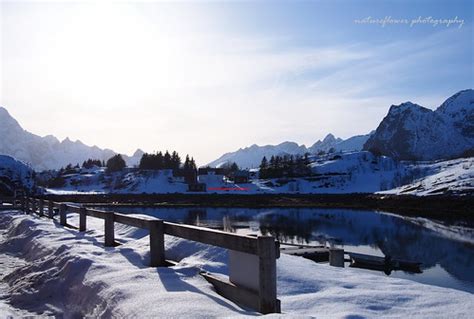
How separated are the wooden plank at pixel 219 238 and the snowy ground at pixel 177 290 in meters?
0.73

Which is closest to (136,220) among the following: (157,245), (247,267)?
(157,245)

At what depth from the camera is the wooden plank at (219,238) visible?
5.51 metres

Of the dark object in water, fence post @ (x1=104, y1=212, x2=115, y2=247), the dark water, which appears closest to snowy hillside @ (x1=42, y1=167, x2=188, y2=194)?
the dark water

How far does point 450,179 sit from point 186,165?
105 metres

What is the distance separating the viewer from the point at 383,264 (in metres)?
27.0

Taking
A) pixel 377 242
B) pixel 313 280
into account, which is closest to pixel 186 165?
pixel 377 242

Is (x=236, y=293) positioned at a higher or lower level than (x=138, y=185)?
higher

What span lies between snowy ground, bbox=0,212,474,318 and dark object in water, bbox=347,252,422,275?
756 inches

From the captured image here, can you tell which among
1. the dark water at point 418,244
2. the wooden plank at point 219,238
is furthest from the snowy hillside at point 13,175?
the wooden plank at point 219,238

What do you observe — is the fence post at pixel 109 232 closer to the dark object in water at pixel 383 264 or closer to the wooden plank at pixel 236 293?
the wooden plank at pixel 236 293

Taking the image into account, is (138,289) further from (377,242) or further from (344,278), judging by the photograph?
(377,242)

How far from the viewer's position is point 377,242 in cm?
4328

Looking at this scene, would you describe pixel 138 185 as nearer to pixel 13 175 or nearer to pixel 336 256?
pixel 13 175

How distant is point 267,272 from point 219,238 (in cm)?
120
